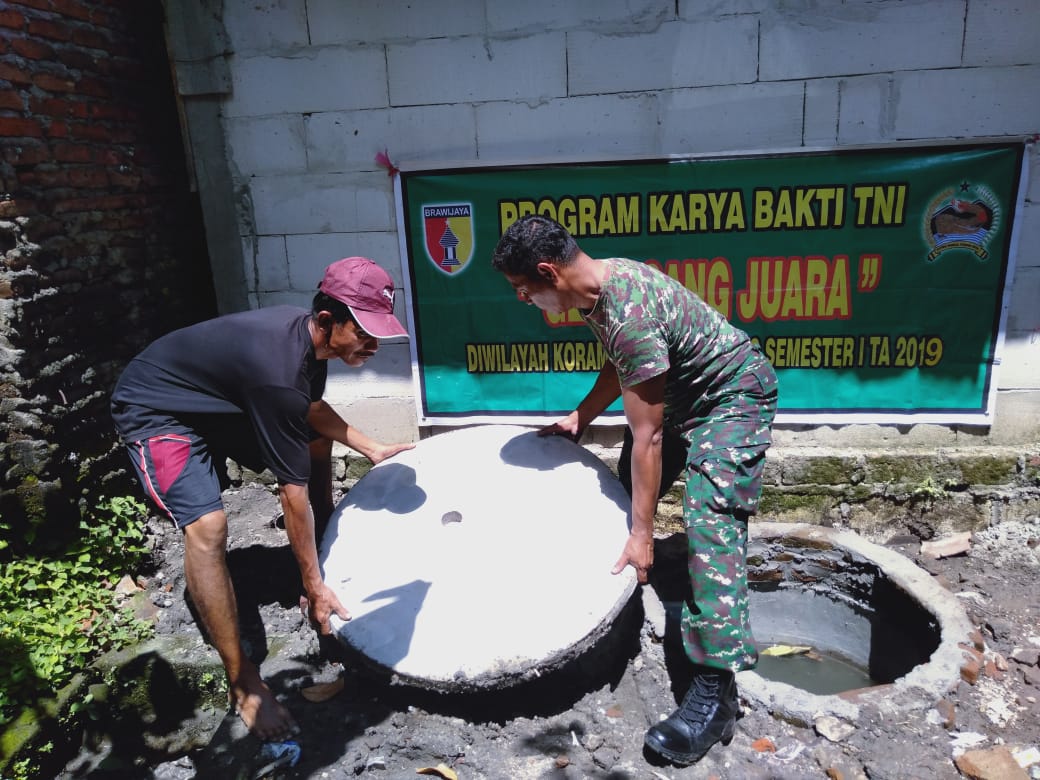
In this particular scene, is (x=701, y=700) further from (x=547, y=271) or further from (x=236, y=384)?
(x=236, y=384)

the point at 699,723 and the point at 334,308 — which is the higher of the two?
the point at 334,308

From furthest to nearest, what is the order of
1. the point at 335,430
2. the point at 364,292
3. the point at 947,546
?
the point at 947,546, the point at 335,430, the point at 364,292

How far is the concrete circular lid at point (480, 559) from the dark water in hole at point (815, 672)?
1.42m

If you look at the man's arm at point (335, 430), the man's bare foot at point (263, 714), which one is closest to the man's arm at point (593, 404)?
the man's arm at point (335, 430)

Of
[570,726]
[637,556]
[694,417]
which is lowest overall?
[570,726]

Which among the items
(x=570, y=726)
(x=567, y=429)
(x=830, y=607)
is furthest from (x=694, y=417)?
(x=830, y=607)

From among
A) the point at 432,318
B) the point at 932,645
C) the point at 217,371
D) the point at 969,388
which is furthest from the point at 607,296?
the point at 969,388

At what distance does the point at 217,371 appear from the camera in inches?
104

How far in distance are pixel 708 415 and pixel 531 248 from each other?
91 cm

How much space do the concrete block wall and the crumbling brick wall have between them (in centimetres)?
32

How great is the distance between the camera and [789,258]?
3.65 metres

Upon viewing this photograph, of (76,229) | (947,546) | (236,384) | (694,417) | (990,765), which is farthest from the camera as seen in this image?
(947,546)

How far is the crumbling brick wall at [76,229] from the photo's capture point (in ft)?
10.3

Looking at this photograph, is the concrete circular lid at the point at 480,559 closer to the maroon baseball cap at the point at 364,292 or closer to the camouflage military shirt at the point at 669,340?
the camouflage military shirt at the point at 669,340
